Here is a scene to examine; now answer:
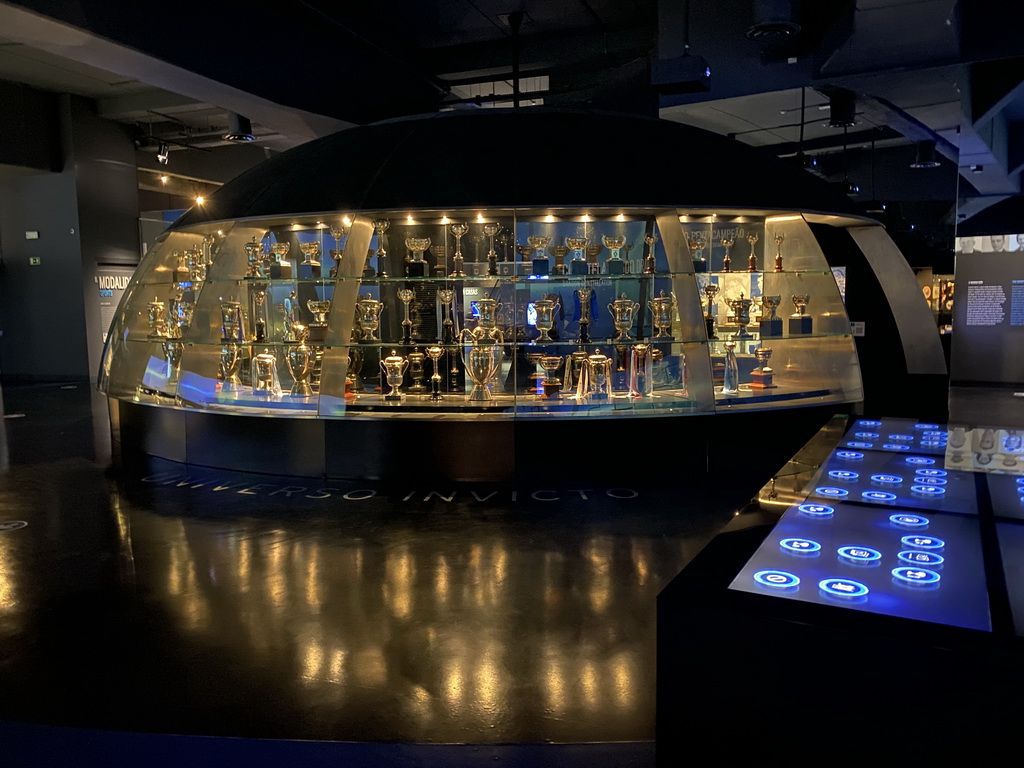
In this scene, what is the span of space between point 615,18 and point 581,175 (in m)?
4.14

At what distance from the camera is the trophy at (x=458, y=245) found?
229 inches

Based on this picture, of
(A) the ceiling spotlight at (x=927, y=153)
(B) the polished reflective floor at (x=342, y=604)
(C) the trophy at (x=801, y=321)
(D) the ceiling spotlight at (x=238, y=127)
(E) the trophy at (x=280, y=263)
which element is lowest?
(B) the polished reflective floor at (x=342, y=604)

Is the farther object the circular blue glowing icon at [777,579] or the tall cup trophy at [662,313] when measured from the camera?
the tall cup trophy at [662,313]

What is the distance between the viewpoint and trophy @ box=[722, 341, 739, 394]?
5.74m

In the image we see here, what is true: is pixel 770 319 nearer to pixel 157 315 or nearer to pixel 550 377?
pixel 550 377

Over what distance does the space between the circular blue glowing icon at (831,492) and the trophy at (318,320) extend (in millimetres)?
3951

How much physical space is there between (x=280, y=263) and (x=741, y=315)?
3.68 meters

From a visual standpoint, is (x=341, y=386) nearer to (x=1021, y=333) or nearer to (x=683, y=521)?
(x=683, y=521)

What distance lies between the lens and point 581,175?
507 centimetres

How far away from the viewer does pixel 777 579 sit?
135 centimetres

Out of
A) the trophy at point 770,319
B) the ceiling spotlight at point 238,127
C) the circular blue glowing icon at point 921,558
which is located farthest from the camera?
the ceiling spotlight at point 238,127

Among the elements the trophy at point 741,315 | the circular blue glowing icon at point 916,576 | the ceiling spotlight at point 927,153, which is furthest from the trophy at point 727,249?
the ceiling spotlight at point 927,153

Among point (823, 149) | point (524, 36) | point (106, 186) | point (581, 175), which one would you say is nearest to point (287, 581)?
point (581, 175)

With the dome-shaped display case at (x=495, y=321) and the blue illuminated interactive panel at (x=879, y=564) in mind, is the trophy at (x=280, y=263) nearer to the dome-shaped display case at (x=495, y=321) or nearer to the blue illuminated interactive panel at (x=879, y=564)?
the dome-shaped display case at (x=495, y=321)
